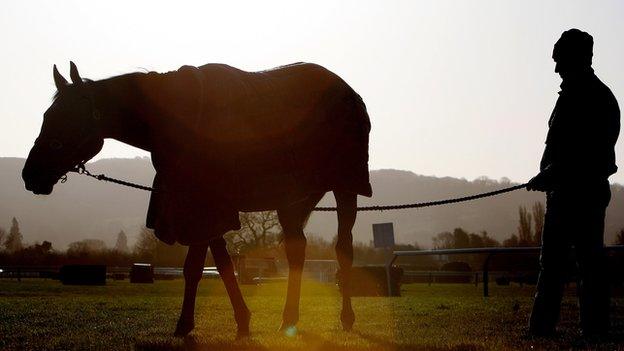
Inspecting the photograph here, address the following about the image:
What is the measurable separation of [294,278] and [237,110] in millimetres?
1894

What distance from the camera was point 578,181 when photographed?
5.91m

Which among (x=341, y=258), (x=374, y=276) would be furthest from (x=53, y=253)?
(x=341, y=258)

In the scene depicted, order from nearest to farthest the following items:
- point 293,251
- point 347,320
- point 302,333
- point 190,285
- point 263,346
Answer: point 263,346
point 190,285
point 302,333
point 293,251
point 347,320

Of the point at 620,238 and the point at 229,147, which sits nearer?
the point at 229,147

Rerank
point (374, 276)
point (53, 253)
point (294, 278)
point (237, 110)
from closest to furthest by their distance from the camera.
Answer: point (237, 110) < point (294, 278) < point (374, 276) < point (53, 253)

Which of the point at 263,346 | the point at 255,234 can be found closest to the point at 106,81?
the point at 263,346

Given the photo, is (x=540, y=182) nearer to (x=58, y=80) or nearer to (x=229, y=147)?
(x=229, y=147)

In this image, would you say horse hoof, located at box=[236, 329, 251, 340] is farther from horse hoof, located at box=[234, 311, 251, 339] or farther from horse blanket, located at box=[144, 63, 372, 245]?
horse blanket, located at box=[144, 63, 372, 245]

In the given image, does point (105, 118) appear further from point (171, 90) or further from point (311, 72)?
point (311, 72)

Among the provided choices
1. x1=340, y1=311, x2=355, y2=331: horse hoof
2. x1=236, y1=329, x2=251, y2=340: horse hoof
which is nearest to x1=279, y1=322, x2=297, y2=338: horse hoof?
x1=236, y1=329, x2=251, y2=340: horse hoof

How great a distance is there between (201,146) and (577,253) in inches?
144

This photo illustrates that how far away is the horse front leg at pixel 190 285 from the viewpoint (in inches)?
250

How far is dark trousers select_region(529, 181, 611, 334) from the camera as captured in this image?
19.6ft

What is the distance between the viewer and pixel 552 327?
6.14m
